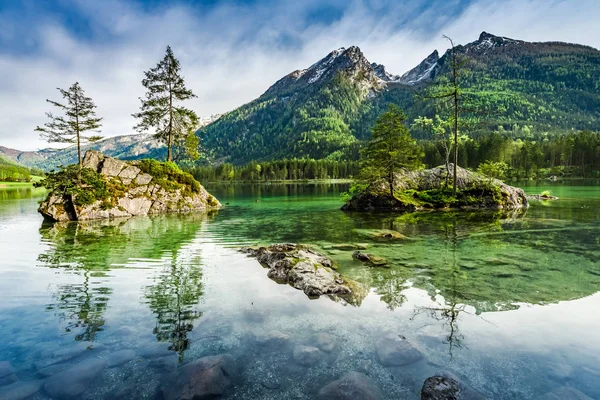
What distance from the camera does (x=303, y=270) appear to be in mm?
12266

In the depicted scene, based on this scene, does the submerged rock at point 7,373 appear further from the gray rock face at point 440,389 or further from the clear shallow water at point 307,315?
the gray rock face at point 440,389

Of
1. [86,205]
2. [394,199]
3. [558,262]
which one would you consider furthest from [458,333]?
[86,205]

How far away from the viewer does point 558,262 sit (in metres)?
13.4

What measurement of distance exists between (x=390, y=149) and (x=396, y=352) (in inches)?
1216

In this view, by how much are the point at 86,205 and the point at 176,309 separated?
29117 mm

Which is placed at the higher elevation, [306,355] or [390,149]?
[390,149]

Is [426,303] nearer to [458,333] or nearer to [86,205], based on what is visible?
[458,333]

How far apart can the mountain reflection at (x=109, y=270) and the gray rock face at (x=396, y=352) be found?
4.52 m

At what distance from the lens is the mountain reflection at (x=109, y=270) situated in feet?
28.1

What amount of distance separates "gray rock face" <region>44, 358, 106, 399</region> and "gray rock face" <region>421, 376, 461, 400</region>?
6.11 metres

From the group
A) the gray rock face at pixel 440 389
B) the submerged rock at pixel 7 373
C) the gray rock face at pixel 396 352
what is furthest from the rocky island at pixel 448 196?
the submerged rock at pixel 7 373

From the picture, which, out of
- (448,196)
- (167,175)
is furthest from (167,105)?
(448,196)

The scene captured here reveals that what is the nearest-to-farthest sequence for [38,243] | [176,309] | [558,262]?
[176,309] < [558,262] < [38,243]

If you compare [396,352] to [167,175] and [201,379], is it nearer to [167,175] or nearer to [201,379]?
[201,379]
